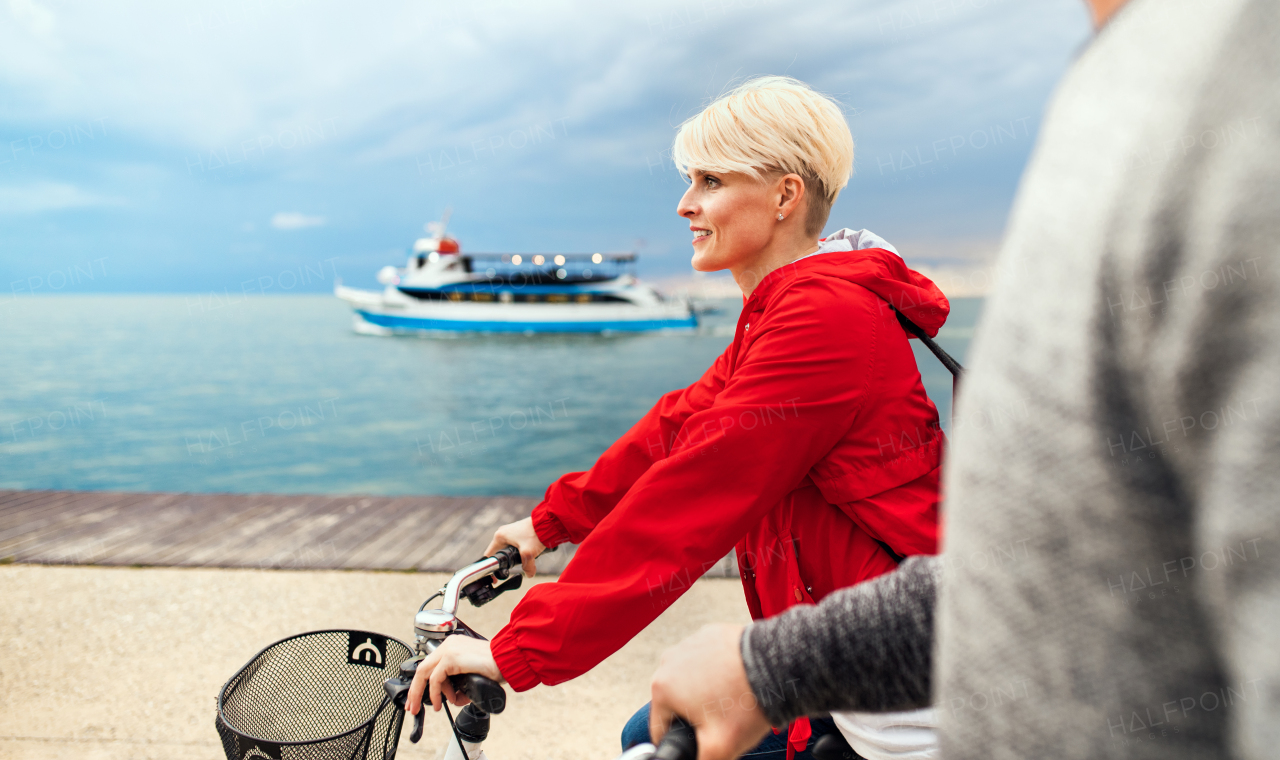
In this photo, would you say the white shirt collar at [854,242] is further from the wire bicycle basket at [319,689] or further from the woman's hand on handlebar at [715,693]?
the wire bicycle basket at [319,689]

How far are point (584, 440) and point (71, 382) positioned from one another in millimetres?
31677

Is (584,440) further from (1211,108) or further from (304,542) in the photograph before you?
(1211,108)

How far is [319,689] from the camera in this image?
1.76m

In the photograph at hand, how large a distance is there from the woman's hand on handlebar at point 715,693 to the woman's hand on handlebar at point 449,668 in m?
0.51

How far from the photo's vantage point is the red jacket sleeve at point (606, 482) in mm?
1771

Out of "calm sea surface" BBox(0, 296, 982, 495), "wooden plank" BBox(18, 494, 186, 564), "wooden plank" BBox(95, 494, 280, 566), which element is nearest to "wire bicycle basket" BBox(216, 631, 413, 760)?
"wooden plank" BBox(95, 494, 280, 566)

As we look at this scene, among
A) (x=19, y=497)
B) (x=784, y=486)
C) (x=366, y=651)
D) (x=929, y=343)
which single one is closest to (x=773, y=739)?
(x=784, y=486)

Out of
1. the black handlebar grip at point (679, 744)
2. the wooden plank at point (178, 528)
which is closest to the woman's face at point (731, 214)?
the black handlebar grip at point (679, 744)

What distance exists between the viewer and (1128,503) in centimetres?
41

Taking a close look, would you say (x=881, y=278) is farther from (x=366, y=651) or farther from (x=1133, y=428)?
(x=366, y=651)

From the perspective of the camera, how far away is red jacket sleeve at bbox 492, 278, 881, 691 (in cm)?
115

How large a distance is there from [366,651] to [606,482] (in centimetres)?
73

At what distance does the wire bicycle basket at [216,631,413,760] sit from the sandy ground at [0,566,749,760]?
1060 millimetres

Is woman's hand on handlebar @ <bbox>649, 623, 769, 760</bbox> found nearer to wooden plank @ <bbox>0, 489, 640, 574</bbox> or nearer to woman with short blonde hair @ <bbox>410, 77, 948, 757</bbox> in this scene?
woman with short blonde hair @ <bbox>410, 77, 948, 757</bbox>
